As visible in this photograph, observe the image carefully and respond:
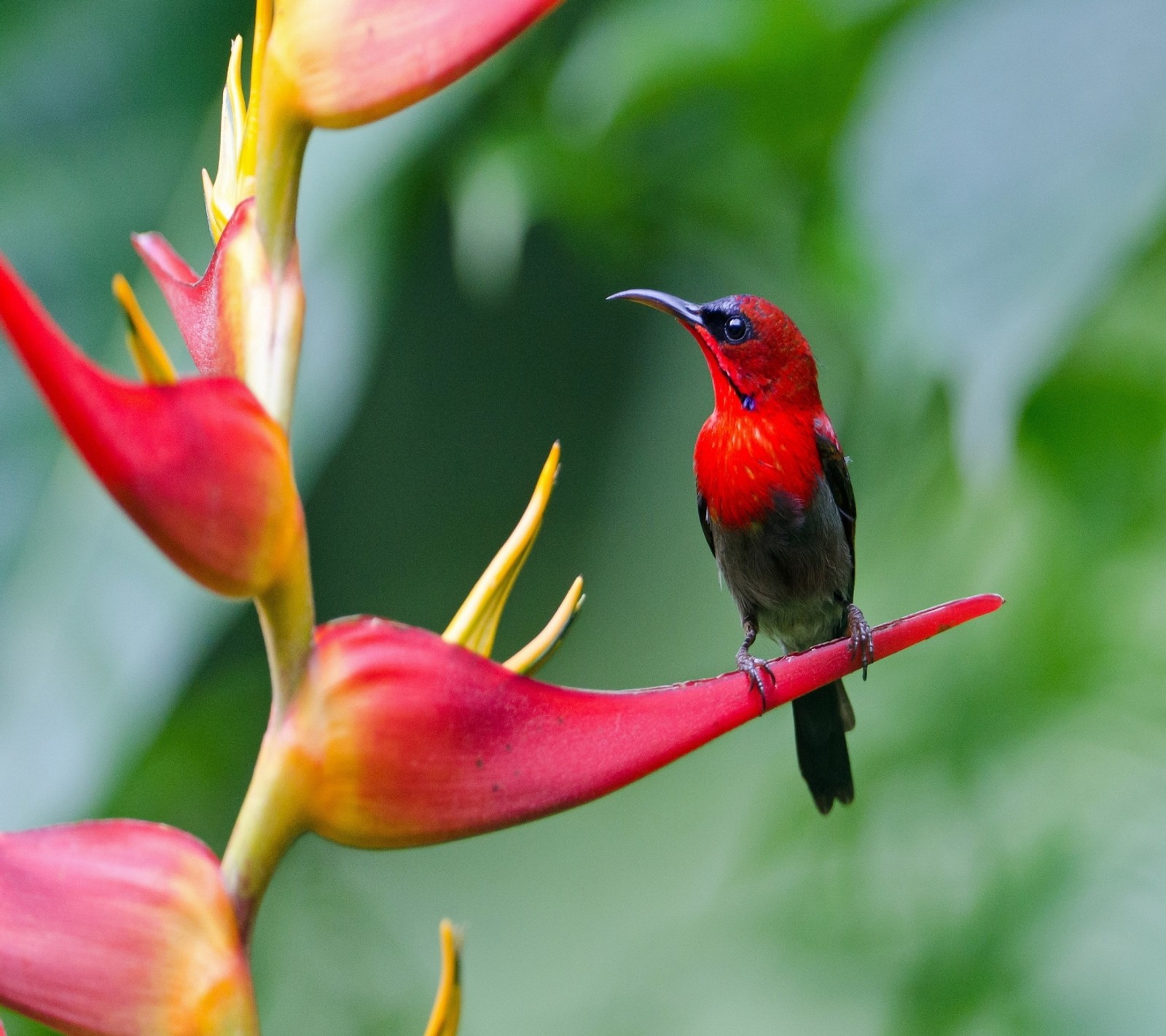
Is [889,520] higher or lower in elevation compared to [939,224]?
lower

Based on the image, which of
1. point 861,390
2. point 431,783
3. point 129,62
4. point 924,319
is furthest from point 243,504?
point 129,62

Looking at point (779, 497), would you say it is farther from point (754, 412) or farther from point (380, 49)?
point (380, 49)

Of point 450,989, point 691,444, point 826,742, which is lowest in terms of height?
point 691,444

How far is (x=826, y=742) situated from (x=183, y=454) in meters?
0.61

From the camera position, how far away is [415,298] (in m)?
1.52

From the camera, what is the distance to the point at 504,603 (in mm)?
342

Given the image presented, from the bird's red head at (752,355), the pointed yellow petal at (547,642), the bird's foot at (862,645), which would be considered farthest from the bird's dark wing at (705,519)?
the pointed yellow petal at (547,642)

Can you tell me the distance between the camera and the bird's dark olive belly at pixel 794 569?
2.72 feet

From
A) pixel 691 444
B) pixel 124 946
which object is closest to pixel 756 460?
pixel 124 946

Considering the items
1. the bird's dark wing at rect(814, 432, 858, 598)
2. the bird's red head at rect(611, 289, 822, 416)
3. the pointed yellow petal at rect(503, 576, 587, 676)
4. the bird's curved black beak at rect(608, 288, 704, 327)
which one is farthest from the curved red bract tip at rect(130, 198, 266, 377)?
the bird's dark wing at rect(814, 432, 858, 598)

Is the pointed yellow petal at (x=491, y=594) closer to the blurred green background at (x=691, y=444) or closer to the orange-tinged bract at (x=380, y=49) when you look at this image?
the orange-tinged bract at (x=380, y=49)

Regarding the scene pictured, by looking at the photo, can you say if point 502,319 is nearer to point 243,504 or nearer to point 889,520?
point 889,520

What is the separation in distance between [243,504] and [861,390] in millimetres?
1051

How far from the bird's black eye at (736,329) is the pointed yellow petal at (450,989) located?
482 millimetres
